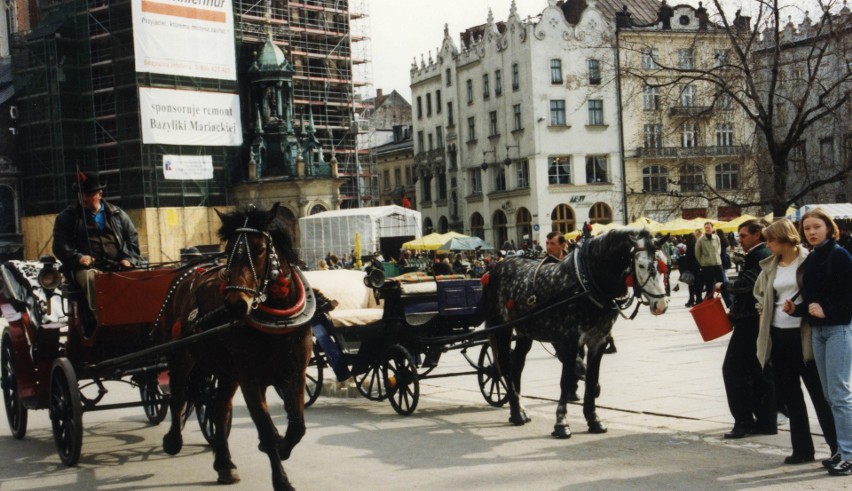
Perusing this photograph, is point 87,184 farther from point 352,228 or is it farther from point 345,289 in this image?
point 352,228

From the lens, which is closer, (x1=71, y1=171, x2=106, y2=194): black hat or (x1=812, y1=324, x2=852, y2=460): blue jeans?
(x1=812, y1=324, x2=852, y2=460): blue jeans

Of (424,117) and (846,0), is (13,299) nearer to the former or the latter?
(846,0)

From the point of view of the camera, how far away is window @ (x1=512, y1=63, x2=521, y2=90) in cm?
6638

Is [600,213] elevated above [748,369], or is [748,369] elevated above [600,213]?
[600,213]

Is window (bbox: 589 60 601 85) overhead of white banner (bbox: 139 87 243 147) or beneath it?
overhead

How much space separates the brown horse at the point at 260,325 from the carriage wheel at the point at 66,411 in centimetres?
133

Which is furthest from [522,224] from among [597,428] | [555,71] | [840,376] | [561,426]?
[840,376]

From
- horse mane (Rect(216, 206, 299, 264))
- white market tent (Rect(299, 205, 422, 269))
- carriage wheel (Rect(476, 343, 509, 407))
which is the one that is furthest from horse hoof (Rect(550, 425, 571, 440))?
white market tent (Rect(299, 205, 422, 269))

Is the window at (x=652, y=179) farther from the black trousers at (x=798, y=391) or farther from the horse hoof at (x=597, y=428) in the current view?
the black trousers at (x=798, y=391)

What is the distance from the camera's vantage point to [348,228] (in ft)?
Answer: 165

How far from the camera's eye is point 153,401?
11.3 m

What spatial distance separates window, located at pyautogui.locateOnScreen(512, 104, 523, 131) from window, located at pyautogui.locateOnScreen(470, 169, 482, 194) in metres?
5.23

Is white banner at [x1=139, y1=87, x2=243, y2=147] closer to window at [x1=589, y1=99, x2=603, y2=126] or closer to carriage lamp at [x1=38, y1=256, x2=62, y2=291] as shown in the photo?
window at [x1=589, y1=99, x2=603, y2=126]

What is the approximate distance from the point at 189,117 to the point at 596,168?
25.7 m
